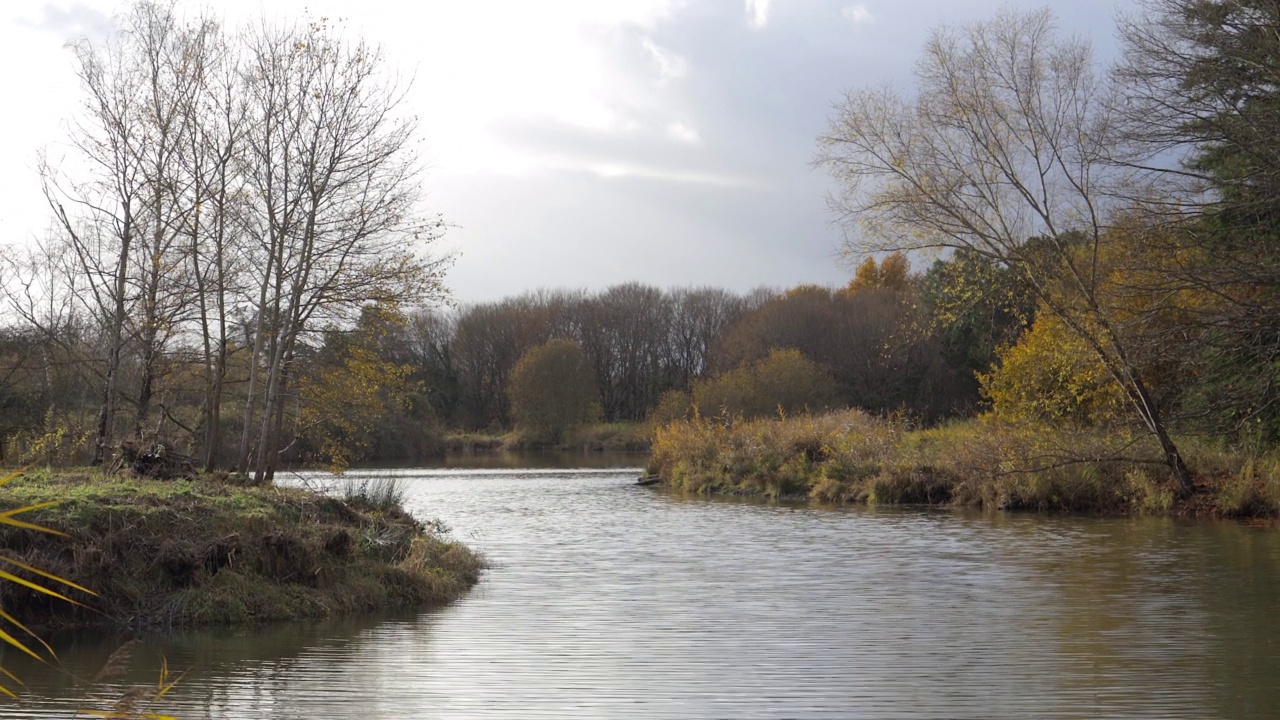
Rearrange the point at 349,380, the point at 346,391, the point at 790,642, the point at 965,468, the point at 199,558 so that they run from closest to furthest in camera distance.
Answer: the point at 790,642, the point at 199,558, the point at 349,380, the point at 346,391, the point at 965,468

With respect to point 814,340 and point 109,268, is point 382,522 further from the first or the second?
point 814,340

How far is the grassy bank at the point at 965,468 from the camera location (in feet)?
79.4

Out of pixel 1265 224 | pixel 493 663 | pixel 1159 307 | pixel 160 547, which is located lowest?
pixel 493 663

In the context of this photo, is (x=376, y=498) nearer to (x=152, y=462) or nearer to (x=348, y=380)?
(x=152, y=462)

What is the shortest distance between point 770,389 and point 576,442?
17.3 metres

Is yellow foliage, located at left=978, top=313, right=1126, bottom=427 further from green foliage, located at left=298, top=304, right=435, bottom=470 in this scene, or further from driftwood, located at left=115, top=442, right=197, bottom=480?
→ driftwood, located at left=115, top=442, right=197, bottom=480

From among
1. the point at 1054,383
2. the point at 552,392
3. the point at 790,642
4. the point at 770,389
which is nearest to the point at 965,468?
the point at 1054,383

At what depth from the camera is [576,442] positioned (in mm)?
74688

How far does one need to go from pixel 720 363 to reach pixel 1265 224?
176ft

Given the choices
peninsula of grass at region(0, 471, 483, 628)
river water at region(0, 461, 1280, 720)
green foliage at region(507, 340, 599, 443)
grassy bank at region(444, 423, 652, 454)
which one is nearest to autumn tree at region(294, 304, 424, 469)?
river water at region(0, 461, 1280, 720)

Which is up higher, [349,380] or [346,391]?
[349,380]

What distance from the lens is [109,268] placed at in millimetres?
23594

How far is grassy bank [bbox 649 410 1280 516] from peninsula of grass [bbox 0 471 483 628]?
1609cm

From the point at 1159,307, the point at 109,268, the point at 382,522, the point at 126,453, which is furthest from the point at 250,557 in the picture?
the point at 1159,307
